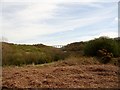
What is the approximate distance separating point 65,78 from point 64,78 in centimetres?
3

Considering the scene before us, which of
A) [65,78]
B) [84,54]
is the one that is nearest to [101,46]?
[84,54]

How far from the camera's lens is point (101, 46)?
1895 centimetres

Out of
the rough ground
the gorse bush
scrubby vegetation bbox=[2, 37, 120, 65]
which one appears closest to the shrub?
scrubby vegetation bbox=[2, 37, 120, 65]

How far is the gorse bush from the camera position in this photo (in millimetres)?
18625

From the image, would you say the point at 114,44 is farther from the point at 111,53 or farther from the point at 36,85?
the point at 36,85

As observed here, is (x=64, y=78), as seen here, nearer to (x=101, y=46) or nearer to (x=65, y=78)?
(x=65, y=78)

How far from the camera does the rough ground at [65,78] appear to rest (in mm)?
10188

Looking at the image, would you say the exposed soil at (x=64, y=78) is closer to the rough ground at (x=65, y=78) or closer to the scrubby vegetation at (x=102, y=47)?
the rough ground at (x=65, y=78)

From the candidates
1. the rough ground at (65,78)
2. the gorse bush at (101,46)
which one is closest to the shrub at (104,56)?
the gorse bush at (101,46)

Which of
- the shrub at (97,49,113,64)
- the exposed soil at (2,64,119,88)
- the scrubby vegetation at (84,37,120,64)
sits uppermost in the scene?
the scrubby vegetation at (84,37,120,64)

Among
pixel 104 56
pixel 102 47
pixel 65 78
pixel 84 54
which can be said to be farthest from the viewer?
pixel 84 54

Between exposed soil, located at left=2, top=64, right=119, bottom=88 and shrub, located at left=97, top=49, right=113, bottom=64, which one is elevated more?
shrub, located at left=97, top=49, right=113, bottom=64

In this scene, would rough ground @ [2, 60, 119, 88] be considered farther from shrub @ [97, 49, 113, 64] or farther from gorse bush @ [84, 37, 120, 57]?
gorse bush @ [84, 37, 120, 57]

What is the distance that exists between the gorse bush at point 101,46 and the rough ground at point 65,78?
575 cm
